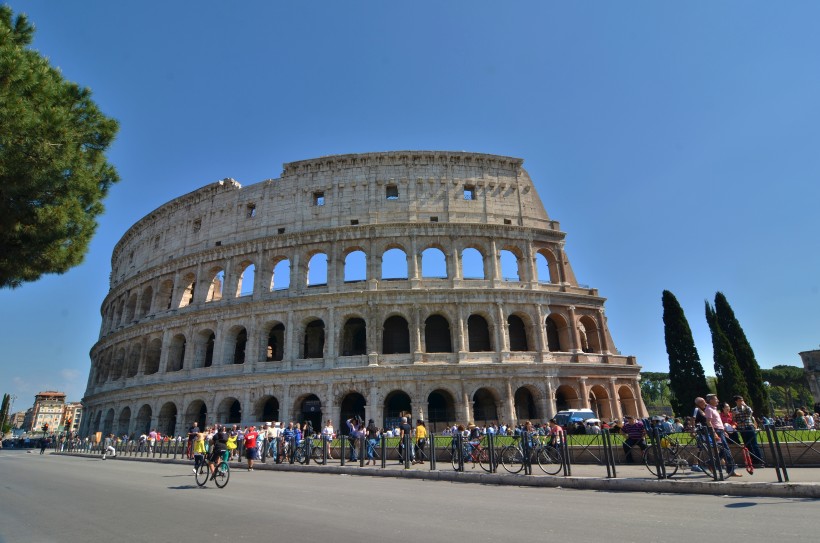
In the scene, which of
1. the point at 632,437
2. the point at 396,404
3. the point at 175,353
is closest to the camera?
the point at 632,437

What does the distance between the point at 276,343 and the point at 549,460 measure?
81.4 feet

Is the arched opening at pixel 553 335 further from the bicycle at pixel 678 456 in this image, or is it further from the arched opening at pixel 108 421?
the arched opening at pixel 108 421

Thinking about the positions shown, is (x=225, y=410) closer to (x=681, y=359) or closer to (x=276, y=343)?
(x=276, y=343)

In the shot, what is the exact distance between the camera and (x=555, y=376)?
1061 inches

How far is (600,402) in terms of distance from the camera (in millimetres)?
29266

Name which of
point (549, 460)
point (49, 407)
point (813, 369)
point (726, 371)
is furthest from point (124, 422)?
point (49, 407)

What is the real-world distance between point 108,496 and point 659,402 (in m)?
108

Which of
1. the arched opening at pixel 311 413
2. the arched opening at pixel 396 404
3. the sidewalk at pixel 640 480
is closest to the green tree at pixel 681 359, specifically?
the arched opening at pixel 396 404

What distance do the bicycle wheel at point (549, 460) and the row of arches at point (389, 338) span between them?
48.1 feet

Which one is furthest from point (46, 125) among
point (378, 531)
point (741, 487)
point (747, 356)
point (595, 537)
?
point (747, 356)

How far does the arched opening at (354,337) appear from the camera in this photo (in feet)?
97.0

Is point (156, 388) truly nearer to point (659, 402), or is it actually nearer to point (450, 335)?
point (450, 335)

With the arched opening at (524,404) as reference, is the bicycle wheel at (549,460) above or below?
below

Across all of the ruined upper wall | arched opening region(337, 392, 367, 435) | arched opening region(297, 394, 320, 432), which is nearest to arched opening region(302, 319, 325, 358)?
arched opening region(297, 394, 320, 432)
